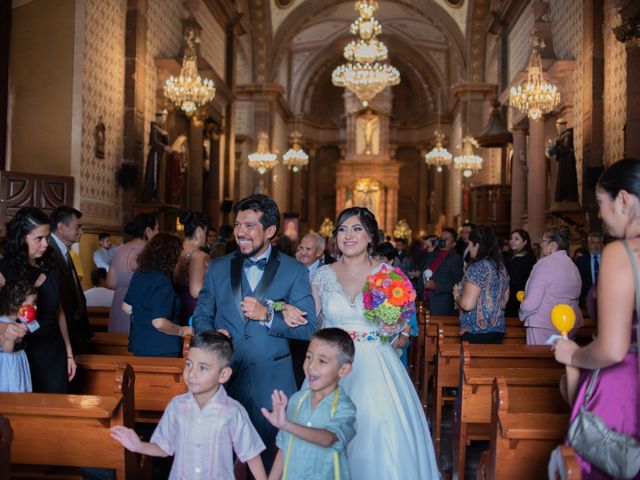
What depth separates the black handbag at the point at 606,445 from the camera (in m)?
2.56

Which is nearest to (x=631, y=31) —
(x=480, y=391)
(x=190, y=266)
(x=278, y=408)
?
(x=480, y=391)

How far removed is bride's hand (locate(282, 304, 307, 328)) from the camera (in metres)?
3.61

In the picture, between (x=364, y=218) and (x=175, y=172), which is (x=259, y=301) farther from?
(x=175, y=172)

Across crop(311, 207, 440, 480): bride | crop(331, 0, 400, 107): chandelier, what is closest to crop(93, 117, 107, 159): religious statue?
crop(331, 0, 400, 107): chandelier

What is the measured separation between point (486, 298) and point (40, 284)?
3.83 metres

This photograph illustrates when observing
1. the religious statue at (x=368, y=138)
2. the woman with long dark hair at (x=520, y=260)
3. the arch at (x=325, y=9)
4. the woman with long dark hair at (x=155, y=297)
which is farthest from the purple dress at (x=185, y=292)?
the religious statue at (x=368, y=138)

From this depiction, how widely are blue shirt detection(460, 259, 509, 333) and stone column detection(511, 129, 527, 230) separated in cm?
1078

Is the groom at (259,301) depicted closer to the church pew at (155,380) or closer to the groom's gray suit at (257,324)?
the groom's gray suit at (257,324)

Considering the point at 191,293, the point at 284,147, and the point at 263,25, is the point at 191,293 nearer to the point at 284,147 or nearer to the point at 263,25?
the point at 263,25

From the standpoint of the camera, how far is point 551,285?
630 centimetres

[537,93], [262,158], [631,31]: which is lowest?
[631,31]

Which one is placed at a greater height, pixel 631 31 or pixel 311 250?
pixel 631 31

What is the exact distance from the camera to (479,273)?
6203 mm

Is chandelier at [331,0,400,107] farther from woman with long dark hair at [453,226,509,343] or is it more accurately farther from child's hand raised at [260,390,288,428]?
child's hand raised at [260,390,288,428]
